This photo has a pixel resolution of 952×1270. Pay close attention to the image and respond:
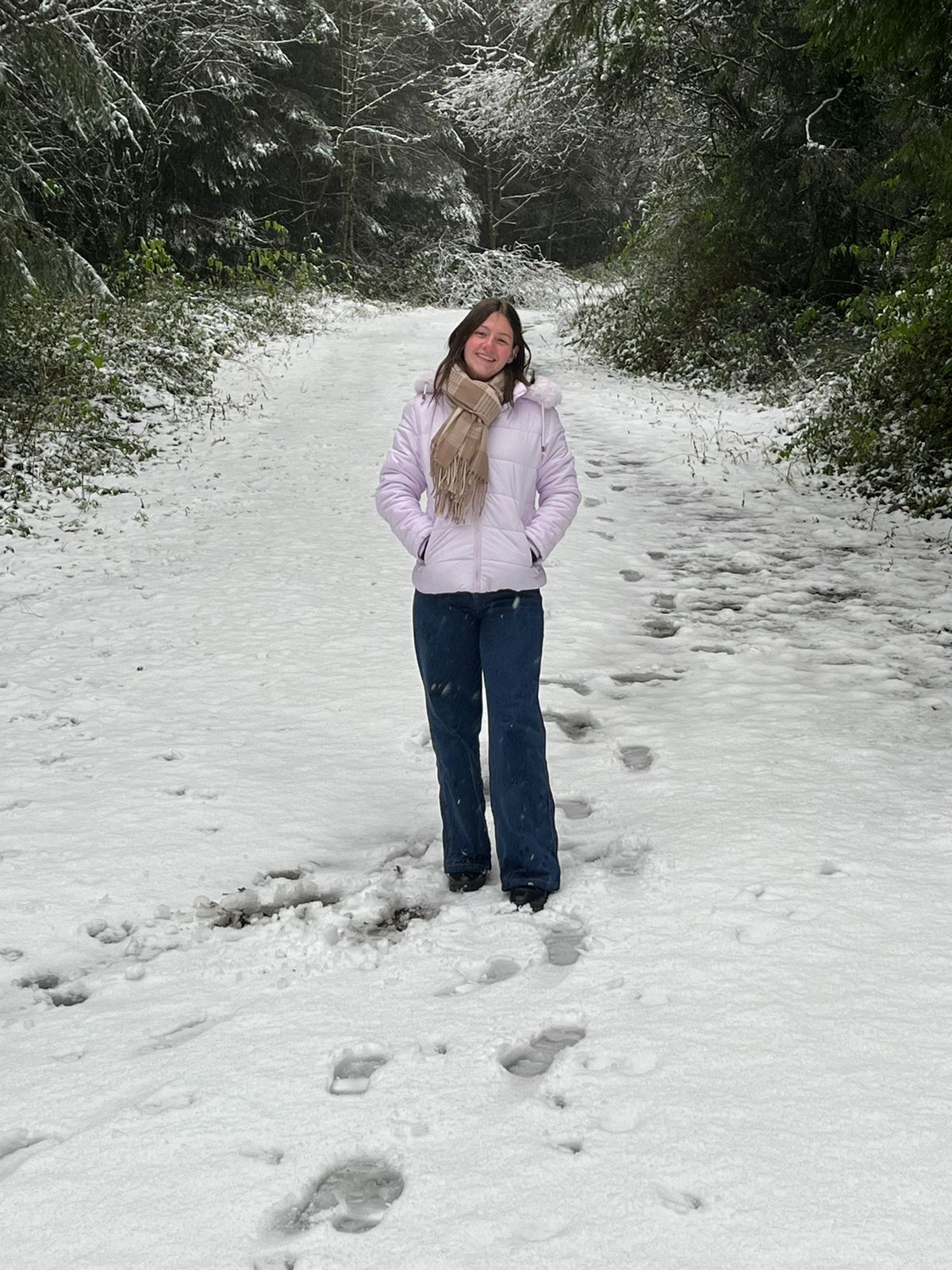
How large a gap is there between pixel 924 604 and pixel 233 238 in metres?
18.1

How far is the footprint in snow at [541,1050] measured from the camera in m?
2.58

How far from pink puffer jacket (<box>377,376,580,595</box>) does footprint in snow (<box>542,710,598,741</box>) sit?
1456 millimetres

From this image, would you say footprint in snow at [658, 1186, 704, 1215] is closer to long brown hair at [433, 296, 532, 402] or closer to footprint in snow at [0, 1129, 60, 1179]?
→ footprint in snow at [0, 1129, 60, 1179]

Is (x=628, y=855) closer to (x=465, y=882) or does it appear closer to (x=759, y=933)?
(x=465, y=882)

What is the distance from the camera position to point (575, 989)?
2887 millimetres

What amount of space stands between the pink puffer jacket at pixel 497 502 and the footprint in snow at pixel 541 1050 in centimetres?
134

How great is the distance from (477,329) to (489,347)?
8 cm

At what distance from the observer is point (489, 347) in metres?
3.41

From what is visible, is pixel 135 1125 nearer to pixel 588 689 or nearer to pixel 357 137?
pixel 588 689

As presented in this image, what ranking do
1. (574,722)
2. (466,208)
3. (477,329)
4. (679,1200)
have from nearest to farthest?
(679,1200), (477,329), (574,722), (466,208)

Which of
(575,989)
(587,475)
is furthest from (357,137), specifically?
(575,989)

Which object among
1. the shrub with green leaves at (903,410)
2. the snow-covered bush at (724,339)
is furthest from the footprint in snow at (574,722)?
the snow-covered bush at (724,339)

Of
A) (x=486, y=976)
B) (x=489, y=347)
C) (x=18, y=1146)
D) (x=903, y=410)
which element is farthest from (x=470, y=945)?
(x=903, y=410)

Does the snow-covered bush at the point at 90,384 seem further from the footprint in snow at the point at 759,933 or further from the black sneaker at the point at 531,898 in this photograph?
the footprint in snow at the point at 759,933
